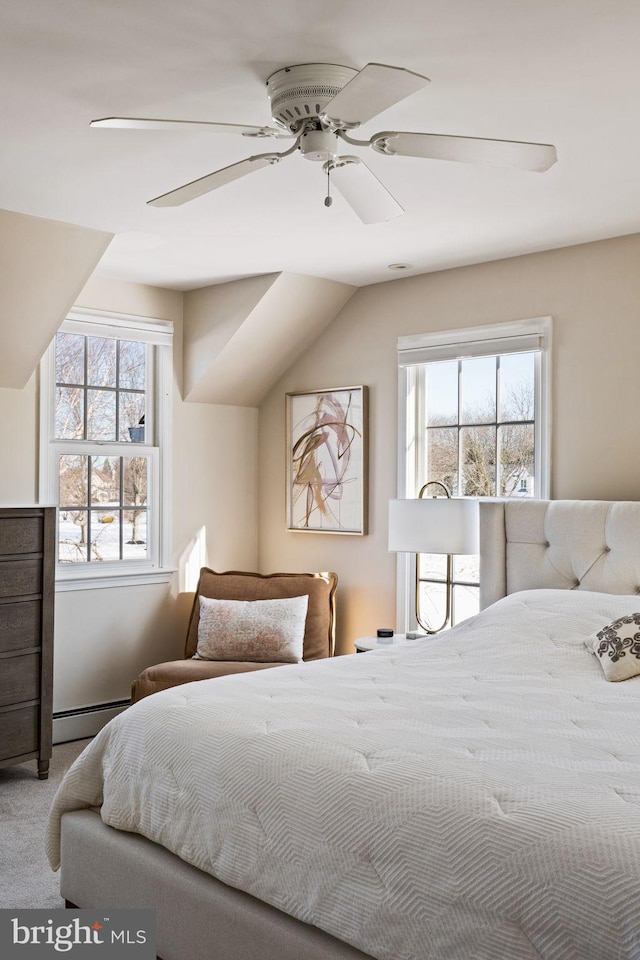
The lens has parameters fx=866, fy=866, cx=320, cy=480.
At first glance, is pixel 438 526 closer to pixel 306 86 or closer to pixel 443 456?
pixel 443 456

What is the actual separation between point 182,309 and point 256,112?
2.54 meters

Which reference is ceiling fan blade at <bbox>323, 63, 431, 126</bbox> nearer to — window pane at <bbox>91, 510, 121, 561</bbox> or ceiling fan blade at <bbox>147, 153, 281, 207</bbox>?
ceiling fan blade at <bbox>147, 153, 281, 207</bbox>

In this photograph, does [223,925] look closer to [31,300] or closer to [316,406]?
[31,300]

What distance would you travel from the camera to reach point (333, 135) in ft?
7.43

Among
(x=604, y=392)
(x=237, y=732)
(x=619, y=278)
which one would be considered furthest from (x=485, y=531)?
(x=237, y=732)

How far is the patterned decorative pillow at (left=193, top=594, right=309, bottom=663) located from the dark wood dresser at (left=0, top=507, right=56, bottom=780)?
2.89 feet

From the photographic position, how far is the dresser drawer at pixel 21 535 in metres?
3.75

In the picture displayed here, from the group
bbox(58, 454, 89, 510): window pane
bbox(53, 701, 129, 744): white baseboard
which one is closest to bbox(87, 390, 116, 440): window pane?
bbox(58, 454, 89, 510): window pane

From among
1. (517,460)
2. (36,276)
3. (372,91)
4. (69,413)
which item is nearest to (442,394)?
(517,460)

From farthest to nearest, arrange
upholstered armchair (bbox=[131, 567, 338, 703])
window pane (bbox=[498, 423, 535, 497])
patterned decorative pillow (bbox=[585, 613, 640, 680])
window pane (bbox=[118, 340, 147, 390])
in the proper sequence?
window pane (bbox=[118, 340, 147, 390]) → upholstered armchair (bbox=[131, 567, 338, 703]) → window pane (bbox=[498, 423, 535, 497]) → patterned decorative pillow (bbox=[585, 613, 640, 680])

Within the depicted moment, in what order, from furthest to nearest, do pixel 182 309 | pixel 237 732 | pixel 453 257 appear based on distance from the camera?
pixel 182 309 → pixel 453 257 → pixel 237 732

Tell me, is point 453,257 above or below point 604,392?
above

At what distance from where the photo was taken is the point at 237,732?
2.22 m

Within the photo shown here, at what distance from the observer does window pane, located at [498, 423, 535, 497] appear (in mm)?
4117
